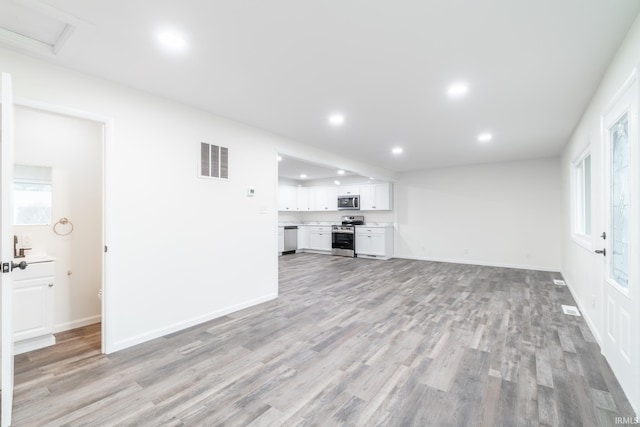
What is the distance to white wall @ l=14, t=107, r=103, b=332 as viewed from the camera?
3143 millimetres

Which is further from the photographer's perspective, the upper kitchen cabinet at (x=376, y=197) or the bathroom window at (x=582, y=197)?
the upper kitchen cabinet at (x=376, y=197)

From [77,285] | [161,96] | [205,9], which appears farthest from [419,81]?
[77,285]

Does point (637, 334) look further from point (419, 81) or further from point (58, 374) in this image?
point (58, 374)

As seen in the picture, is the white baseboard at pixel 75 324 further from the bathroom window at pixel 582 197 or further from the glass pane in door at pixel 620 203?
the bathroom window at pixel 582 197

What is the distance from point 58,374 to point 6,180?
162 centimetres

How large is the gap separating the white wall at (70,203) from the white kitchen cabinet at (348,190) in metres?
6.44

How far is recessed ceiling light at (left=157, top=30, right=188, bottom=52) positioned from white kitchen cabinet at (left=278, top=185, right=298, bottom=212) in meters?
7.08

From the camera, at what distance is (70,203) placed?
3.40 metres

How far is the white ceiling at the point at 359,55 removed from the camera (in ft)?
5.90

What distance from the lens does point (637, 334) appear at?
1825mm

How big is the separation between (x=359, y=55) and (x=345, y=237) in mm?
6640

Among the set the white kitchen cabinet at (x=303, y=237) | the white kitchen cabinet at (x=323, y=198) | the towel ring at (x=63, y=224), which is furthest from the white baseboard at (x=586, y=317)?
the white kitchen cabinet at (x=303, y=237)

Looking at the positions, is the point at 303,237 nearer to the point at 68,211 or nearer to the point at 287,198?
the point at 287,198

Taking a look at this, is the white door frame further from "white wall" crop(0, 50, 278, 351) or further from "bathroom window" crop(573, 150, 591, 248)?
"bathroom window" crop(573, 150, 591, 248)
